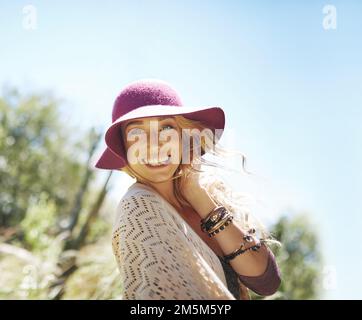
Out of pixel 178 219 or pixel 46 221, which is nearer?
pixel 178 219

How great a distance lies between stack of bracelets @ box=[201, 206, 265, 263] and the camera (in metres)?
1.48

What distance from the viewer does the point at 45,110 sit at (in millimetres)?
20922

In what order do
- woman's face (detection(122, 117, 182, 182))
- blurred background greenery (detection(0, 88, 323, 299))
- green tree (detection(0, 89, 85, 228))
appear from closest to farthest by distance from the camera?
1. woman's face (detection(122, 117, 182, 182))
2. blurred background greenery (detection(0, 88, 323, 299))
3. green tree (detection(0, 89, 85, 228))

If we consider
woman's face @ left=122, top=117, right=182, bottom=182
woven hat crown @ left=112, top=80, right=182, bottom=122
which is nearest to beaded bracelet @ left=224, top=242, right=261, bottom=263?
woman's face @ left=122, top=117, right=182, bottom=182

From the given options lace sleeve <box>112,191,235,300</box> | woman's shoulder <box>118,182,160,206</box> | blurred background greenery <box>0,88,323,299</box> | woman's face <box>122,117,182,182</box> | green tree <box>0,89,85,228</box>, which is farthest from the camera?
green tree <box>0,89,85,228</box>

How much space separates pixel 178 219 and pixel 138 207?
5.9 inches

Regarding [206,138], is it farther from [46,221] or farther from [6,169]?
[6,169]

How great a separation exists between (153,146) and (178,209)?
28cm

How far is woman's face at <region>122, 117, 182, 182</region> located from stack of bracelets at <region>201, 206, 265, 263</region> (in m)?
0.21

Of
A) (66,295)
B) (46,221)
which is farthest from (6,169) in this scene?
(66,295)

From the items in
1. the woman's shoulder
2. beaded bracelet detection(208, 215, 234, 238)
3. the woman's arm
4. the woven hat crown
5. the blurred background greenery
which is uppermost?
the woven hat crown

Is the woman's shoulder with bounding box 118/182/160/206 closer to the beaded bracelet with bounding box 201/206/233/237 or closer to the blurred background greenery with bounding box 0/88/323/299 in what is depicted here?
the beaded bracelet with bounding box 201/206/233/237
